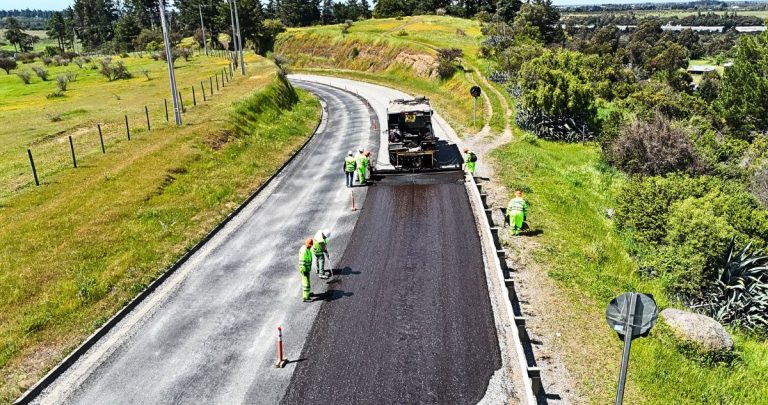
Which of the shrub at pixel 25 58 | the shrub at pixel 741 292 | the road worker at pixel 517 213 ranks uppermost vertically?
the shrub at pixel 25 58

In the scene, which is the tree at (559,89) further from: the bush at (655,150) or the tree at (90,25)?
the tree at (90,25)

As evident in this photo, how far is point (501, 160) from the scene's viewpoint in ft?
100

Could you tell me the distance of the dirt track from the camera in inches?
459

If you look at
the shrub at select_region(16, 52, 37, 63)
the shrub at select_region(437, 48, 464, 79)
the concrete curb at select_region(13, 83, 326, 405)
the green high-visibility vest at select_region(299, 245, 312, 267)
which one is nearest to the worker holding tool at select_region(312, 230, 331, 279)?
the green high-visibility vest at select_region(299, 245, 312, 267)

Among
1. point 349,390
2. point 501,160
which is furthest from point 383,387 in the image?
point 501,160

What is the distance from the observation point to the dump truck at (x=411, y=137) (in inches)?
1074

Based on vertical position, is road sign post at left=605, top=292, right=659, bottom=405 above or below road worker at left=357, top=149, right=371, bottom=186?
above

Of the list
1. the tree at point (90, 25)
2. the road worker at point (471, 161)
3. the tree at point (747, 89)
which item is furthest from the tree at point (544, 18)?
the tree at point (90, 25)

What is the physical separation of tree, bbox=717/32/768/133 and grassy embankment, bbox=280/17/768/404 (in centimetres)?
2151

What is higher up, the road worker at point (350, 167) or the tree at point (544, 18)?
the tree at point (544, 18)

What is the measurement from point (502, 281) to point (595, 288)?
3137mm

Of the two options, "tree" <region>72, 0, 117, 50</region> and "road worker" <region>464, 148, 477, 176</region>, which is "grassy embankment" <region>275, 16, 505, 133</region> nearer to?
"road worker" <region>464, 148, 477, 176</region>

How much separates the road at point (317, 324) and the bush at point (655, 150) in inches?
552

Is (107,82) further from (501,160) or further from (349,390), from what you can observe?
(349,390)
